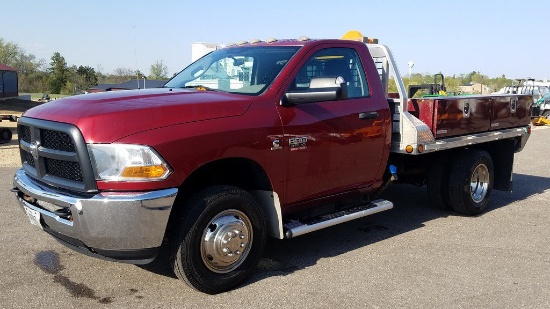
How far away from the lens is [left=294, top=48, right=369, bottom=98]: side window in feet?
16.2

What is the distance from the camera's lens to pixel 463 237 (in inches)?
230

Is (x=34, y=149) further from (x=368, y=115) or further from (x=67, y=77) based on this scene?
(x=67, y=77)

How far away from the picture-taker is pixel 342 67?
5.28 meters

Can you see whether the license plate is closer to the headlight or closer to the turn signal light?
the headlight

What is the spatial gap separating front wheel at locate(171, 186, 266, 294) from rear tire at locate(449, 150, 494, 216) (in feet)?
10.4

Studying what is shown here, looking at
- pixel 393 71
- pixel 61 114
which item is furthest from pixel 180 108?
pixel 393 71

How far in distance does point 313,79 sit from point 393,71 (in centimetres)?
181

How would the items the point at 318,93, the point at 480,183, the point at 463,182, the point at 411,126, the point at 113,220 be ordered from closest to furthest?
the point at 113,220 → the point at 318,93 → the point at 411,126 → the point at 463,182 → the point at 480,183

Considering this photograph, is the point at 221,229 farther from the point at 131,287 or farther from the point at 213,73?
the point at 213,73

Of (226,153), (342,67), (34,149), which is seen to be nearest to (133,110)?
(226,153)

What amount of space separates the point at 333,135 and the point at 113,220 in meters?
2.13

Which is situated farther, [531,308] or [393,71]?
[393,71]

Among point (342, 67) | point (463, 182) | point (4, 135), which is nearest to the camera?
point (342, 67)

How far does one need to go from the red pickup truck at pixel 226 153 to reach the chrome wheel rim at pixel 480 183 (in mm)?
989
